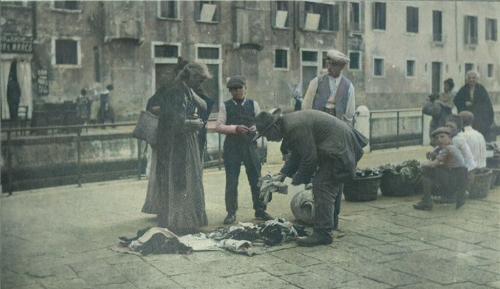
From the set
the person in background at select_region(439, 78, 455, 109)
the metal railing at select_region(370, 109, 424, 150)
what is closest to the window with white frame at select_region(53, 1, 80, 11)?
the metal railing at select_region(370, 109, 424, 150)

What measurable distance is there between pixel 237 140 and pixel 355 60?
1.78 metres

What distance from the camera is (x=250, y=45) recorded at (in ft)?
20.5

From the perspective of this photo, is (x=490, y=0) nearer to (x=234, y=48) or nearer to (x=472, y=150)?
(x=472, y=150)

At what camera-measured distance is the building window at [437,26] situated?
7098 mm

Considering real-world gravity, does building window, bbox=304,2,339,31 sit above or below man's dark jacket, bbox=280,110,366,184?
above

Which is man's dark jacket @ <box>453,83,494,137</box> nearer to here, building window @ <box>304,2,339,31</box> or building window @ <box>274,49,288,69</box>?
building window @ <box>304,2,339,31</box>

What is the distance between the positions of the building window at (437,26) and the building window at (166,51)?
10.1 feet

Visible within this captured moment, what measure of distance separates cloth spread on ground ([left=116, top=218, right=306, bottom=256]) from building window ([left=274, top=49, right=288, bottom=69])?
1648mm

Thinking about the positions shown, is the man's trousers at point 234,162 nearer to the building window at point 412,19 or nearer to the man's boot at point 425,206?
the man's boot at point 425,206

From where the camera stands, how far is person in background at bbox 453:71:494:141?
7316 millimetres

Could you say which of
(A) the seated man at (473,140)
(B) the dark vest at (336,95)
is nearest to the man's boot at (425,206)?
(A) the seated man at (473,140)

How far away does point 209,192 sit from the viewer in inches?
239

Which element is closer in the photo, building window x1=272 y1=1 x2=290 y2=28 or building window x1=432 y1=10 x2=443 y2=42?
building window x1=272 y1=1 x2=290 y2=28

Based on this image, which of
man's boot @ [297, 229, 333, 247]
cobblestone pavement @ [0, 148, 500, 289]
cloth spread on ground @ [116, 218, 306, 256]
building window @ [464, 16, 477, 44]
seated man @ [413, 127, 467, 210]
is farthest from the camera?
building window @ [464, 16, 477, 44]
